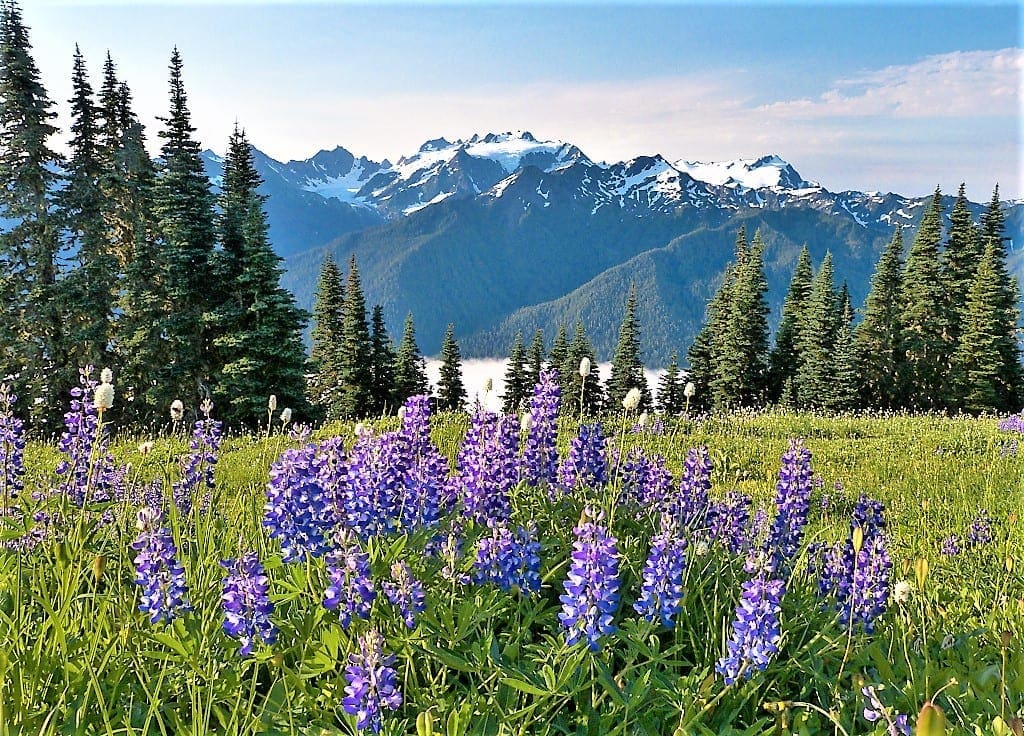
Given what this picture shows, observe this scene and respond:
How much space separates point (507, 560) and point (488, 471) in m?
0.60

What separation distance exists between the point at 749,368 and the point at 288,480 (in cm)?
4319

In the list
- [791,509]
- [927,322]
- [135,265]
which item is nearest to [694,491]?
[791,509]

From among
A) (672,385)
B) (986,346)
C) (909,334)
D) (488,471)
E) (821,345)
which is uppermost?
(488,471)

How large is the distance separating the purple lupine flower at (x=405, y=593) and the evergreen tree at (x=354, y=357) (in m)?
37.9

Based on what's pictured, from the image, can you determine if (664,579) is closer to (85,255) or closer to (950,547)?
(950,547)

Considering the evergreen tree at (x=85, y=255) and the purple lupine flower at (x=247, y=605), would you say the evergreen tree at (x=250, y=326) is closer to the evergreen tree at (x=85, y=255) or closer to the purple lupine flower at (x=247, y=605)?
the evergreen tree at (x=85, y=255)

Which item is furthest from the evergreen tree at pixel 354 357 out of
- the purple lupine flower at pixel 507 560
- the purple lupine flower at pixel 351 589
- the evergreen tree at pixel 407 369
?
the purple lupine flower at pixel 351 589

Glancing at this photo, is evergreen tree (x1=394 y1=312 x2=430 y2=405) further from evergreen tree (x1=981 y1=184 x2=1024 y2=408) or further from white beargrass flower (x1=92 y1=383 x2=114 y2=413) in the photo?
white beargrass flower (x1=92 y1=383 x2=114 y2=413)

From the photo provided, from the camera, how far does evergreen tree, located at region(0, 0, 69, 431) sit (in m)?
22.2

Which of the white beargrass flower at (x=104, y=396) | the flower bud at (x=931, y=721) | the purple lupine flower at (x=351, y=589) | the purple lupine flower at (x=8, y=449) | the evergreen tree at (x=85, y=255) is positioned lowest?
the purple lupine flower at (x=351, y=589)

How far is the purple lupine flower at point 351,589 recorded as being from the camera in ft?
7.73

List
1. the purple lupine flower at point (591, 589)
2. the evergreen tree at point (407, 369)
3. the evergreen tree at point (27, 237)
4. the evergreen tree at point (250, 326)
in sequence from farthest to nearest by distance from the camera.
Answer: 1. the evergreen tree at point (407, 369)
2. the evergreen tree at point (250, 326)
3. the evergreen tree at point (27, 237)
4. the purple lupine flower at point (591, 589)

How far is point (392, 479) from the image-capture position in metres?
2.92

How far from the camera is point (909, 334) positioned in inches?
1550
